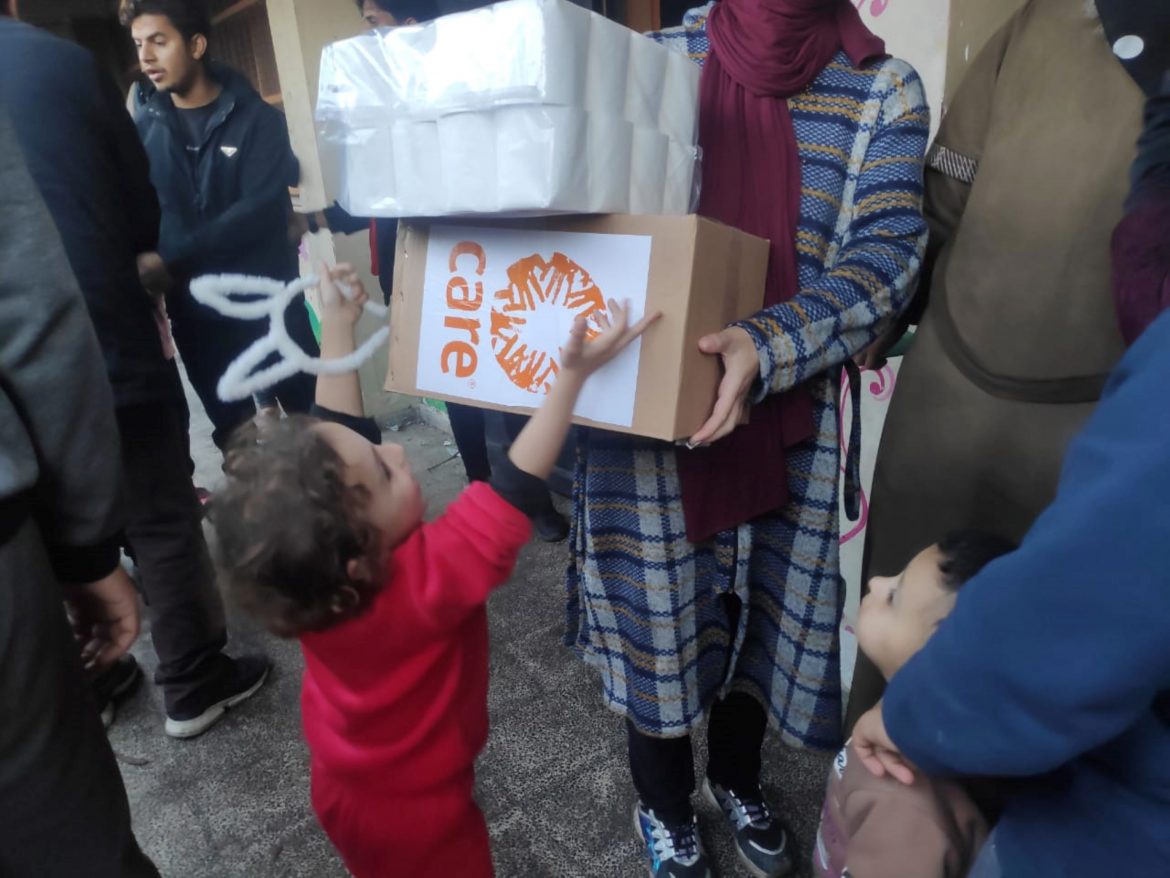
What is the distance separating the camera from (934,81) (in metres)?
1.34

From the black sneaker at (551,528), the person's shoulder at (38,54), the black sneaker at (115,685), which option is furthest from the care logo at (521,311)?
the black sneaker at (551,528)

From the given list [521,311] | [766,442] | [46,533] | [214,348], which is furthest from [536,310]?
[214,348]

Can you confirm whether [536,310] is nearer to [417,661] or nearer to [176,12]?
[417,661]

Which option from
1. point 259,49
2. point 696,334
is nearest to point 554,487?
point 696,334

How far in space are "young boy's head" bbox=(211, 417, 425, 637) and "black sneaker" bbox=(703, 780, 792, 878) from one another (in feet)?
2.93

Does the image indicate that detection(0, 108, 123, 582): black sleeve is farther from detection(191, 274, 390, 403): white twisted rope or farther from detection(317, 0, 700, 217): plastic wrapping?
detection(317, 0, 700, 217): plastic wrapping

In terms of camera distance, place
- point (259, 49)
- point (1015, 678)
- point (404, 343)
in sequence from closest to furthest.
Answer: point (1015, 678), point (404, 343), point (259, 49)

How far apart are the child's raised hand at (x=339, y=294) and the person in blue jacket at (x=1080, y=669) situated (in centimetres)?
77

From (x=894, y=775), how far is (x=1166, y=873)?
256mm

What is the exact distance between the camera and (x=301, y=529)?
0.71 meters

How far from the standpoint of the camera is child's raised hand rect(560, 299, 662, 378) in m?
0.81

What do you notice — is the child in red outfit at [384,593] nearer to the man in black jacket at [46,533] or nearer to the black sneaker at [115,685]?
the man in black jacket at [46,533]

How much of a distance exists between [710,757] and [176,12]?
194 centimetres

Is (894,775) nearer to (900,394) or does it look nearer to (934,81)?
(900,394)
